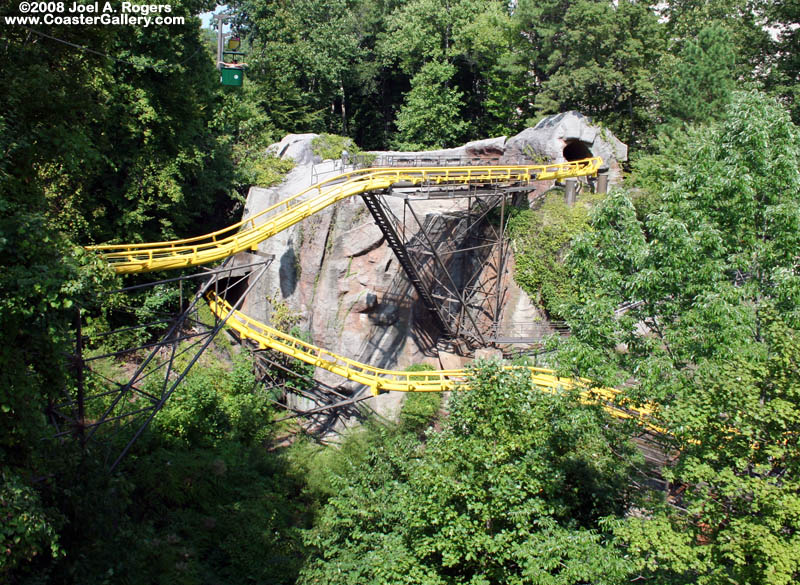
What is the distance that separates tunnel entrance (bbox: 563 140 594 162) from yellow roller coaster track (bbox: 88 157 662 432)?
2.05 m

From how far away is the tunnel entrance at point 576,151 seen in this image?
26.6 metres

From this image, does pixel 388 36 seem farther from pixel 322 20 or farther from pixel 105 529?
pixel 105 529

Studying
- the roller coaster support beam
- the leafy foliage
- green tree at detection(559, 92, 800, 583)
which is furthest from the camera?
the leafy foliage

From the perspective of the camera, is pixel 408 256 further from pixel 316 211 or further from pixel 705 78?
pixel 705 78

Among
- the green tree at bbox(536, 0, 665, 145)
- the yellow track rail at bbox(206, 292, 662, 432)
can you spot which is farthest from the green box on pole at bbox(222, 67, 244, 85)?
the green tree at bbox(536, 0, 665, 145)

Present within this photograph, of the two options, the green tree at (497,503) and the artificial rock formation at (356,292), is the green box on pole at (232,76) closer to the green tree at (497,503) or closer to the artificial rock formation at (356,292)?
the artificial rock formation at (356,292)

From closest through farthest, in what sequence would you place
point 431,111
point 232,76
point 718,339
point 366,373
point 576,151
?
1. point 718,339
2. point 232,76
3. point 366,373
4. point 576,151
5. point 431,111

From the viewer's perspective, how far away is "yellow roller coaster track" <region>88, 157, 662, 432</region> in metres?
15.8

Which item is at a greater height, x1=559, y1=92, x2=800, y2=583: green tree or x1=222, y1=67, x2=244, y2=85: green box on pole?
x1=222, y1=67, x2=244, y2=85: green box on pole

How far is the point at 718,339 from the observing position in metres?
9.84

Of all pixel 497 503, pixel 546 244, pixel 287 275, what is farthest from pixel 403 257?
pixel 497 503

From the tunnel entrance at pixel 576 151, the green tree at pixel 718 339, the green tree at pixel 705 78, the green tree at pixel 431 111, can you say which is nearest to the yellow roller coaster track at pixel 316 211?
the tunnel entrance at pixel 576 151

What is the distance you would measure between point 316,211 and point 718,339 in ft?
39.4

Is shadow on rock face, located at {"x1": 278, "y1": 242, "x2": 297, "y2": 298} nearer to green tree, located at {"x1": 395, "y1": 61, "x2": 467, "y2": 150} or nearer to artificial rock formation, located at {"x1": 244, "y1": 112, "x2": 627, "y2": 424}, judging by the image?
artificial rock formation, located at {"x1": 244, "y1": 112, "x2": 627, "y2": 424}
